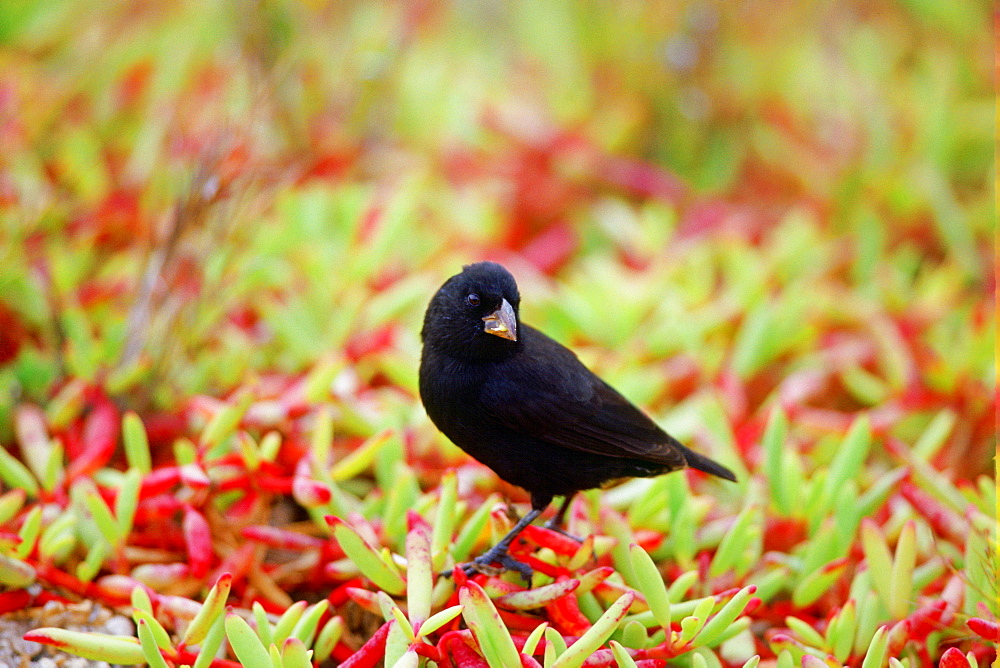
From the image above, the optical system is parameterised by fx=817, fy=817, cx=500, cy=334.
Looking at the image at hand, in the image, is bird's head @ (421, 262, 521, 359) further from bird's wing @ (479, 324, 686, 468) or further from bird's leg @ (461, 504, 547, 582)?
bird's leg @ (461, 504, 547, 582)

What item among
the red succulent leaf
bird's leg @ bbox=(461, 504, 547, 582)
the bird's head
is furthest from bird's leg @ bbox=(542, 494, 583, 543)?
the red succulent leaf

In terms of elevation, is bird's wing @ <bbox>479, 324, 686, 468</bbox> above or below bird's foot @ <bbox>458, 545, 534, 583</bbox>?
above

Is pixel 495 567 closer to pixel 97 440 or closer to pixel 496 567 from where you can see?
pixel 496 567

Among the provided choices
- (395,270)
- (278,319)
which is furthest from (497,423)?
(395,270)

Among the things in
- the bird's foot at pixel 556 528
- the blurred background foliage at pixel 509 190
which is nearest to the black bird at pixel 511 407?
the bird's foot at pixel 556 528

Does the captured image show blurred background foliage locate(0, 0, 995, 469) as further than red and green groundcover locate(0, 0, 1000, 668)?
Yes

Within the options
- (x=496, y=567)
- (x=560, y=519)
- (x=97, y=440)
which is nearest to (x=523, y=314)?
(x=560, y=519)

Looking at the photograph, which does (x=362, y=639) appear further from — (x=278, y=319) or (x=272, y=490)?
(x=278, y=319)
